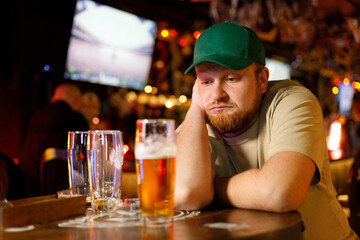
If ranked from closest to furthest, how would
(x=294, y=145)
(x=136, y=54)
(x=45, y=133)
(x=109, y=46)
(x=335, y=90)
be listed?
(x=294, y=145) → (x=45, y=133) → (x=109, y=46) → (x=136, y=54) → (x=335, y=90)

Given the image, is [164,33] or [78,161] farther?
[164,33]

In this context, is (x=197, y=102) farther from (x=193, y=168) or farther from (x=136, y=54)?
(x=136, y=54)

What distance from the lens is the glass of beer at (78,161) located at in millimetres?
1351

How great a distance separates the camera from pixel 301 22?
575cm

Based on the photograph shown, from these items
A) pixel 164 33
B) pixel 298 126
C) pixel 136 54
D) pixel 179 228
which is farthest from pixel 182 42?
pixel 179 228

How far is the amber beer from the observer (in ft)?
3.50

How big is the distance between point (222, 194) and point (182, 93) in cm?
515

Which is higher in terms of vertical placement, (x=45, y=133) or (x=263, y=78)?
(x=263, y=78)

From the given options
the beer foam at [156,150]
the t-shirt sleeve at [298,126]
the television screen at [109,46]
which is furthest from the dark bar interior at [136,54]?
the beer foam at [156,150]

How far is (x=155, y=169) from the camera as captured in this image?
1.07 meters

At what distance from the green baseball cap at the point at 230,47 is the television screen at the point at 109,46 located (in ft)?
9.53

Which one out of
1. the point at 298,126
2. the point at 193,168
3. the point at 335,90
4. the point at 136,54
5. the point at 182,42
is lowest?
the point at 193,168

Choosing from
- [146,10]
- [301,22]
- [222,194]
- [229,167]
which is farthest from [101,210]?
[301,22]

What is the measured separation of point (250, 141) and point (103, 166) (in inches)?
25.0
